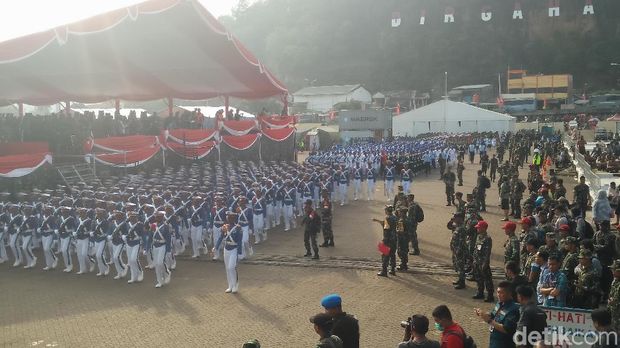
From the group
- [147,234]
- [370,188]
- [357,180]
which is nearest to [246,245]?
[147,234]

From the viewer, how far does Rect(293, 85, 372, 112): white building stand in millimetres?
81688

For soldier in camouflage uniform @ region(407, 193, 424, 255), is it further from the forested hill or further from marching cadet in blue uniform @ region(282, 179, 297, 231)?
the forested hill

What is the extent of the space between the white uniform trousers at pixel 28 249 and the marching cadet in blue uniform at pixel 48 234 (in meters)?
0.44

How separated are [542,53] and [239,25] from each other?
56.8 m

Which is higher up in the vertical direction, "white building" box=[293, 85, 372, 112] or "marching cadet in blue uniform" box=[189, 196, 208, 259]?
"white building" box=[293, 85, 372, 112]

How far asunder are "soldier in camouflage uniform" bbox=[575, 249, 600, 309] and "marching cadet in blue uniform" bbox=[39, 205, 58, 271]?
12.6 m

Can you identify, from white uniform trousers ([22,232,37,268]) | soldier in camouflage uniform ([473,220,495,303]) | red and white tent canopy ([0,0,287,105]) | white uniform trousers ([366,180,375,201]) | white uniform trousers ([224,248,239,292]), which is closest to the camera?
soldier in camouflage uniform ([473,220,495,303])

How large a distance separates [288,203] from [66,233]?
7294mm

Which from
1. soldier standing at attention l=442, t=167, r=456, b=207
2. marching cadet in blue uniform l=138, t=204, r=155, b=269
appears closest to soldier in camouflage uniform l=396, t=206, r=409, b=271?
marching cadet in blue uniform l=138, t=204, r=155, b=269

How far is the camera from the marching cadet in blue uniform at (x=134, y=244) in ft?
44.4

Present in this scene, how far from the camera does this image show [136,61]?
27.7 meters

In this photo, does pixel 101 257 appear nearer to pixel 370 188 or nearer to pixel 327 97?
pixel 370 188

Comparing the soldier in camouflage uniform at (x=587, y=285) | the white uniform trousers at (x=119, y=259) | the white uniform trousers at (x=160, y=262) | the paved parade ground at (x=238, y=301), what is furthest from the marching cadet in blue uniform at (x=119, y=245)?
the soldier in camouflage uniform at (x=587, y=285)

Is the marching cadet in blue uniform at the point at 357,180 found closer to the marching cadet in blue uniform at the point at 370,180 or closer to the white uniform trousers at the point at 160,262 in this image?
the marching cadet in blue uniform at the point at 370,180
